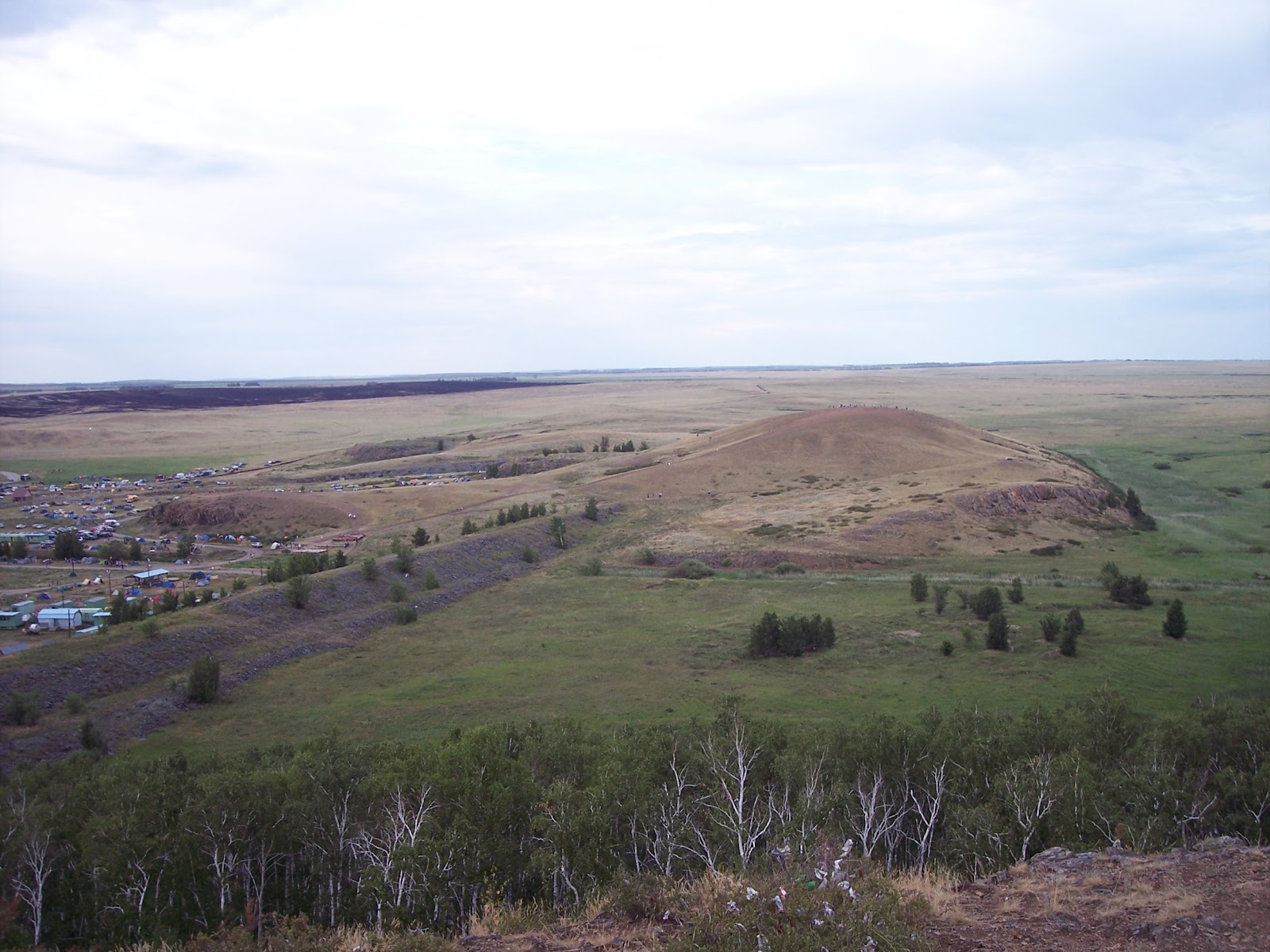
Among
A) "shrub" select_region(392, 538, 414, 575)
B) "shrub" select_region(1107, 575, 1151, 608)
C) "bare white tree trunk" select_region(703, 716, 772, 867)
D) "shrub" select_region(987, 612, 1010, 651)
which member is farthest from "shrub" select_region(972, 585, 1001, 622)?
"shrub" select_region(392, 538, 414, 575)

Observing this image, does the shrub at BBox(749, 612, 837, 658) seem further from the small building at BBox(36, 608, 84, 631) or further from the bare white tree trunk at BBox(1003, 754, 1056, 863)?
the small building at BBox(36, 608, 84, 631)

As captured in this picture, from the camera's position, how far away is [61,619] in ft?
129

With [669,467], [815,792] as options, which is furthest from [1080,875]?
[669,467]

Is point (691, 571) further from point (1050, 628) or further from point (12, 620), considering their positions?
point (12, 620)

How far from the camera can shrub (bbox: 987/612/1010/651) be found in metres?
34.4

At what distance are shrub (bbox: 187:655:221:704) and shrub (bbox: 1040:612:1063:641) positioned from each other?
3229cm

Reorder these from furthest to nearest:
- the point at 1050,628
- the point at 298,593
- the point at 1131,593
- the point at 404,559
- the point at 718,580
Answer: the point at 718,580
the point at 404,559
the point at 1131,593
the point at 298,593
the point at 1050,628

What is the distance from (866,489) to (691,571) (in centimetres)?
2457

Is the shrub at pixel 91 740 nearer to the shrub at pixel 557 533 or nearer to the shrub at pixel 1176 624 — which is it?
the shrub at pixel 557 533

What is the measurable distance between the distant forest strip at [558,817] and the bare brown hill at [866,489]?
34504mm

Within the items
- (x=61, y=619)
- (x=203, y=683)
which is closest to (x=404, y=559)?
(x=61, y=619)

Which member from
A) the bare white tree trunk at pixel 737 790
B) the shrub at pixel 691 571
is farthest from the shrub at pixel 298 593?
the bare white tree trunk at pixel 737 790

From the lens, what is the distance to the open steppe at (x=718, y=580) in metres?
29.9

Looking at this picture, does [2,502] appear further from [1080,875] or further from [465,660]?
[1080,875]
